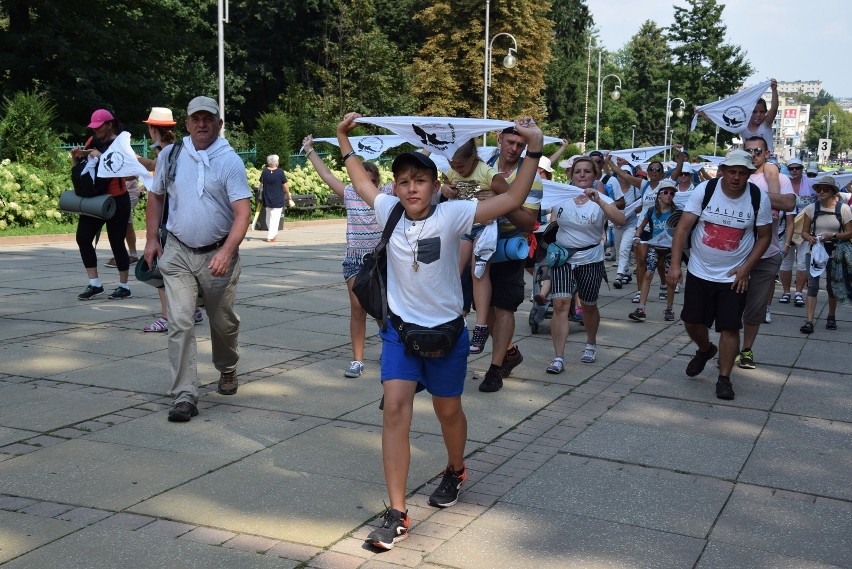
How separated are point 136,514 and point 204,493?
388 millimetres

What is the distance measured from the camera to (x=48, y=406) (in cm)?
634

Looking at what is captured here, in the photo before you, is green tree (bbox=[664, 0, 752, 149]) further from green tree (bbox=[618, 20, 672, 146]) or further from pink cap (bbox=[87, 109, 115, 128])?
pink cap (bbox=[87, 109, 115, 128])

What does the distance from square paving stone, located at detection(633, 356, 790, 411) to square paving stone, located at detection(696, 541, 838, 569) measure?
9.40 feet

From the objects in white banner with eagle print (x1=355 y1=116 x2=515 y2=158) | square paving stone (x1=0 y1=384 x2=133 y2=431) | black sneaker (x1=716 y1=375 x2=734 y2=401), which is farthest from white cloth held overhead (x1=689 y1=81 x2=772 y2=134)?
square paving stone (x1=0 y1=384 x2=133 y2=431)

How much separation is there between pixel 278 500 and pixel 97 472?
1018 millimetres

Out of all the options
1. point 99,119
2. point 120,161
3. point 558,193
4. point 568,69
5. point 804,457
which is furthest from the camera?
point 568,69

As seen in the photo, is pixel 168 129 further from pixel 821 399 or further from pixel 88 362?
pixel 821 399

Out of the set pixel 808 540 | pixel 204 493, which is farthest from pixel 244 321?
pixel 808 540

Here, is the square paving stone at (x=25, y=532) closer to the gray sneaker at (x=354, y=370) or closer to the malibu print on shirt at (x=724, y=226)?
the gray sneaker at (x=354, y=370)

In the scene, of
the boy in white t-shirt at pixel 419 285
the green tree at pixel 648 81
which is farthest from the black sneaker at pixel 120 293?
the green tree at pixel 648 81

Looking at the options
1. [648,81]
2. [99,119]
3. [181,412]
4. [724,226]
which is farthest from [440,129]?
[648,81]

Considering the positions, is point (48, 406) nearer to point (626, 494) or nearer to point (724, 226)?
point (626, 494)

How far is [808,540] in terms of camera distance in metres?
4.50

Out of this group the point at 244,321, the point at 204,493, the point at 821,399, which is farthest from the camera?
the point at 244,321
